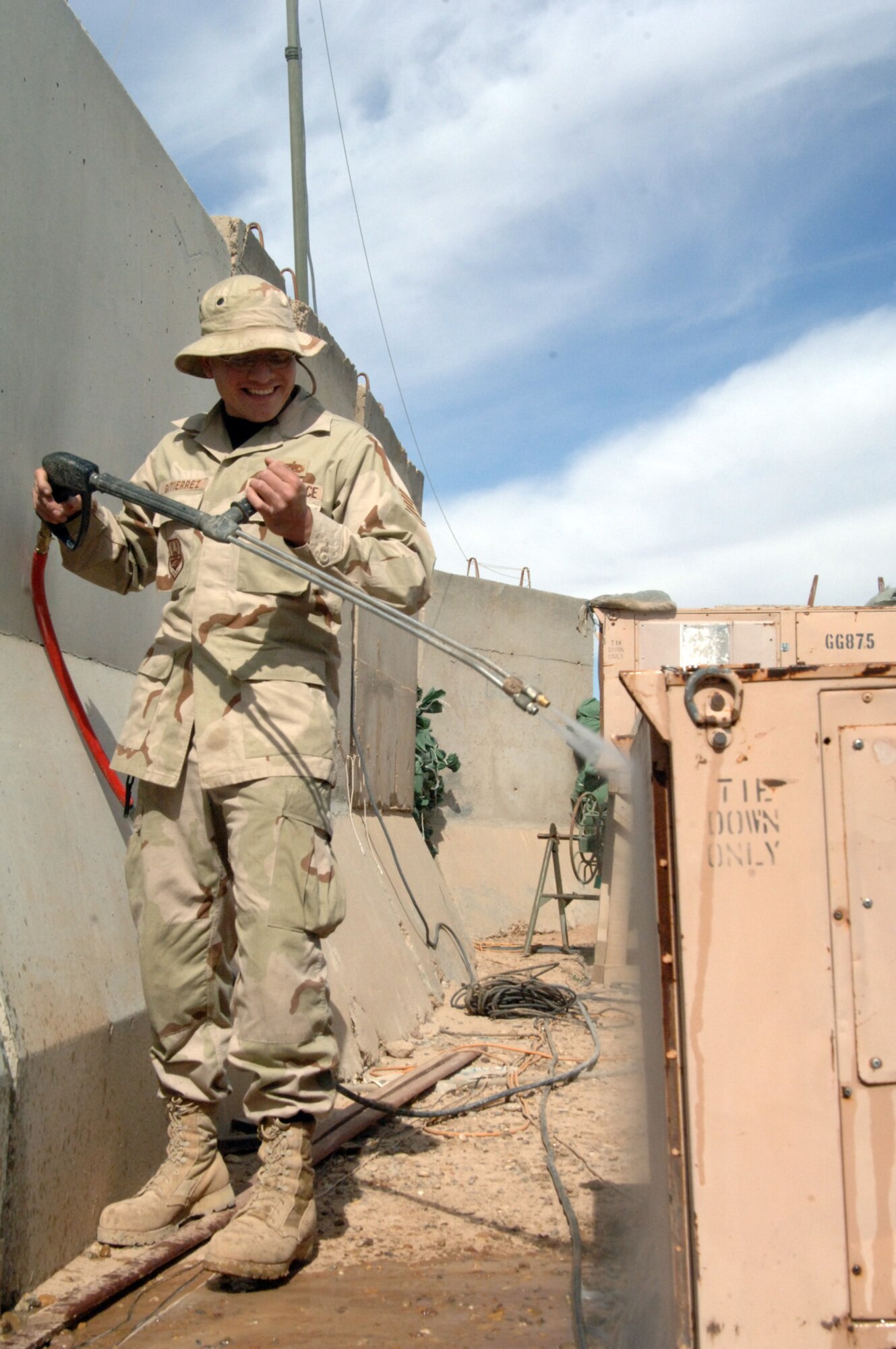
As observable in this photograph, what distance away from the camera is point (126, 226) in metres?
3.17

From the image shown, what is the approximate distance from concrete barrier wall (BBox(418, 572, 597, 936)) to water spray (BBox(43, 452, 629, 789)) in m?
7.42

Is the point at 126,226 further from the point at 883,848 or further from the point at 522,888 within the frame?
the point at 522,888

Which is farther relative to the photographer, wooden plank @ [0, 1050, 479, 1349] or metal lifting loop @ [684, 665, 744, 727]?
wooden plank @ [0, 1050, 479, 1349]

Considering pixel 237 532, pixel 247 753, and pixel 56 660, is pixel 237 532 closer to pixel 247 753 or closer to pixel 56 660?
pixel 247 753

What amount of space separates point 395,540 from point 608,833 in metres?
5.97

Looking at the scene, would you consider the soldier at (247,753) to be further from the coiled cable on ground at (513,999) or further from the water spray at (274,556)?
the coiled cable on ground at (513,999)

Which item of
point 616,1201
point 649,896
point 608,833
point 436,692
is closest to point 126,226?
point 649,896

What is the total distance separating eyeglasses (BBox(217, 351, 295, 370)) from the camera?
247 cm

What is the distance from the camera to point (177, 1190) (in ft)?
7.32

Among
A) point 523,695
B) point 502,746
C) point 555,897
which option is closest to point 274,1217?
point 523,695

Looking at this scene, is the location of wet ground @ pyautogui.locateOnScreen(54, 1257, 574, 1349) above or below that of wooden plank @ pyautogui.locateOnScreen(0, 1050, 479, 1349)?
below

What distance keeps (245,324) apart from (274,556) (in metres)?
0.59

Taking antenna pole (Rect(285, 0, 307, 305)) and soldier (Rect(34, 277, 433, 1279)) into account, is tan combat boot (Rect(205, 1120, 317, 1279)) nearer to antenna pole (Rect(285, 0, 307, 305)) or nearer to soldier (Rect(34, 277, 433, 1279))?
soldier (Rect(34, 277, 433, 1279))

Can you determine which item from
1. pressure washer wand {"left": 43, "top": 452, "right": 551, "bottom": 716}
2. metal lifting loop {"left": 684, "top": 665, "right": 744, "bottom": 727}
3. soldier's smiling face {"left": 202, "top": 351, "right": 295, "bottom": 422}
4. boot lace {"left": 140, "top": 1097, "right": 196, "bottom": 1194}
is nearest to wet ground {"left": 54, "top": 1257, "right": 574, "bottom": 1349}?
boot lace {"left": 140, "top": 1097, "right": 196, "bottom": 1194}
